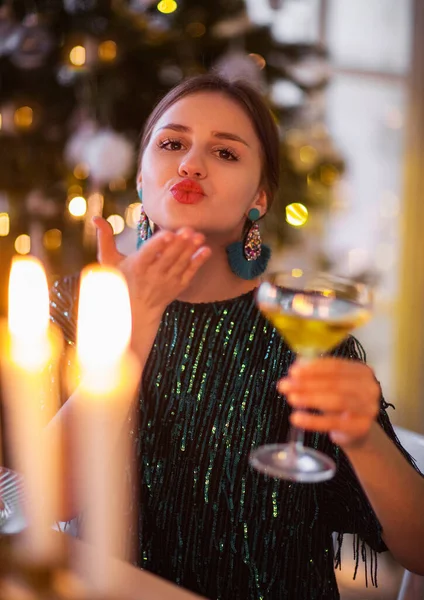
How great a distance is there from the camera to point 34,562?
85 cm

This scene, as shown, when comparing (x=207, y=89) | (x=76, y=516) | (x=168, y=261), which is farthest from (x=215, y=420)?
(x=207, y=89)

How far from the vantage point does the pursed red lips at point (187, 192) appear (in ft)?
4.40

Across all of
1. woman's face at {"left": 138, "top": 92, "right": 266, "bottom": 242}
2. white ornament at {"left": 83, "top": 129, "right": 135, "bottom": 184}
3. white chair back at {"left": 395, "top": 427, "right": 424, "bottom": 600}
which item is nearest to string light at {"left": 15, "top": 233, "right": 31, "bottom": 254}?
white ornament at {"left": 83, "top": 129, "right": 135, "bottom": 184}

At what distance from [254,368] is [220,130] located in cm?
51

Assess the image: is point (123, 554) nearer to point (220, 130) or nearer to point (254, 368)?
point (254, 368)

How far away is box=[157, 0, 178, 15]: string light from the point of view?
8.03 ft

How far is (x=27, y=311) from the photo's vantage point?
40.9 inches

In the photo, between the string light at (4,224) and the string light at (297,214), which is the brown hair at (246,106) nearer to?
the string light at (297,214)

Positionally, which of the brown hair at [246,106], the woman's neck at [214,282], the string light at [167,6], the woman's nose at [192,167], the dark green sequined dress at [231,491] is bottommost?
the dark green sequined dress at [231,491]

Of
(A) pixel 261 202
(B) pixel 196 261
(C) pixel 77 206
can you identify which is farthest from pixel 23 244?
(B) pixel 196 261

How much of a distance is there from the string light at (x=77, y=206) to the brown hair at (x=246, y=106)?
1.18 meters

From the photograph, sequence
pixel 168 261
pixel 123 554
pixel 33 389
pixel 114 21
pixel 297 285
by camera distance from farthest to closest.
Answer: pixel 114 21
pixel 33 389
pixel 123 554
pixel 297 285
pixel 168 261

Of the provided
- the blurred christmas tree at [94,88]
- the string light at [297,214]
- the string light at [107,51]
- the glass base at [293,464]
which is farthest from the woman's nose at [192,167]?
the string light at [297,214]

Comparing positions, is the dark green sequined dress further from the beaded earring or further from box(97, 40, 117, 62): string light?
box(97, 40, 117, 62): string light
